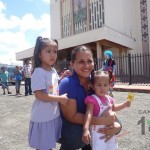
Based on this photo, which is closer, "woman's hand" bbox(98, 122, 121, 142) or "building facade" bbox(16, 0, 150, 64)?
"woman's hand" bbox(98, 122, 121, 142)

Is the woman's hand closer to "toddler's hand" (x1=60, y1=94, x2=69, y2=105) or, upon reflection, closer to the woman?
the woman

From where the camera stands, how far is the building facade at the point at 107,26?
2314 cm

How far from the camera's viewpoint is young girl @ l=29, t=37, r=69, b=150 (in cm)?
260

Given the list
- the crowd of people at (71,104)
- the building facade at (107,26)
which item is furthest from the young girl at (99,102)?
the building facade at (107,26)

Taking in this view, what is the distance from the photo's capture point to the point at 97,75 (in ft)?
8.63

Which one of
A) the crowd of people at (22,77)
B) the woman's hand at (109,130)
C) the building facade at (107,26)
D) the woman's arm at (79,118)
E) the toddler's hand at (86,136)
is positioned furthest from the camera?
the building facade at (107,26)

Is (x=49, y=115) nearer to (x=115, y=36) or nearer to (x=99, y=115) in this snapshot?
(x=99, y=115)

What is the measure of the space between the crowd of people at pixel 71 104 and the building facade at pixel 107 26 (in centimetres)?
1954

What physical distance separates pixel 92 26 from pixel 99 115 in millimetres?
27232

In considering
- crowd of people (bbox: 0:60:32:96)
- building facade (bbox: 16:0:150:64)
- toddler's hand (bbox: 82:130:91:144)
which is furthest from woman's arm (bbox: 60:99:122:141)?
building facade (bbox: 16:0:150:64)

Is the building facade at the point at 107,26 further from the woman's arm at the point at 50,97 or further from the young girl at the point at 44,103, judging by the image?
the woman's arm at the point at 50,97

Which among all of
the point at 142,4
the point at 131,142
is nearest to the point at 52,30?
the point at 142,4

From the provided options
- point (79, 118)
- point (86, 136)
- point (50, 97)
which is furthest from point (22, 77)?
point (86, 136)

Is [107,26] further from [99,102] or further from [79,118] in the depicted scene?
[79,118]
